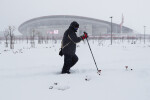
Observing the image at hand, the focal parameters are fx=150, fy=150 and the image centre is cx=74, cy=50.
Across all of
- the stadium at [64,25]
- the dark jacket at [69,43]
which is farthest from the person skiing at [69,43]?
the stadium at [64,25]

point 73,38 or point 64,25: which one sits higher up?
point 64,25

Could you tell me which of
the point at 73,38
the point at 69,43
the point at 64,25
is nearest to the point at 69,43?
the point at 69,43

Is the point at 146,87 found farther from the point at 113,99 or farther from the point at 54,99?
the point at 54,99

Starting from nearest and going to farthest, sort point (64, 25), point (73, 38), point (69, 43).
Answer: point (73, 38) → point (69, 43) → point (64, 25)

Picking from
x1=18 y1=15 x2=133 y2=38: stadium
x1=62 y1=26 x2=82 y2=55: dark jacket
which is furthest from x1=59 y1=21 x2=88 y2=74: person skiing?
x1=18 y1=15 x2=133 y2=38: stadium

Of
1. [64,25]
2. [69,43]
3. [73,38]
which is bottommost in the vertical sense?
[69,43]

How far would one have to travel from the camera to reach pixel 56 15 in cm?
6431

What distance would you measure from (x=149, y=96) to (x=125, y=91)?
41cm

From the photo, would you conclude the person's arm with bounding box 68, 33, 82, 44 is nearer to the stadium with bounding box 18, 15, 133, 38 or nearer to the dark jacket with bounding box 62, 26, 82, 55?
the dark jacket with bounding box 62, 26, 82, 55

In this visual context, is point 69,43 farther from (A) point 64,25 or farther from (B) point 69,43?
(A) point 64,25

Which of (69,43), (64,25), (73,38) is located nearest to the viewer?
(73,38)

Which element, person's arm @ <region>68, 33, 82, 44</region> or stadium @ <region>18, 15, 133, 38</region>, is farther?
stadium @ <region>18, 15, 133, 38</region>

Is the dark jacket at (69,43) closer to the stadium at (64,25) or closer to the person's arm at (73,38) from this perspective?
the person's arm at (73,38)

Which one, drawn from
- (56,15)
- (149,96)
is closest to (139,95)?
(149,96)
